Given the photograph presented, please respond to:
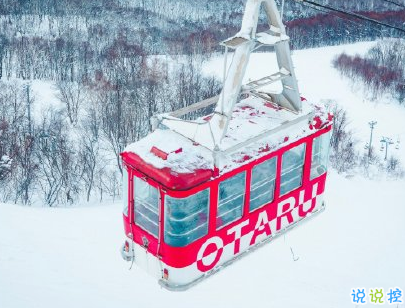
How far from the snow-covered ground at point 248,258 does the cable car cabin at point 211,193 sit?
5.39 meters

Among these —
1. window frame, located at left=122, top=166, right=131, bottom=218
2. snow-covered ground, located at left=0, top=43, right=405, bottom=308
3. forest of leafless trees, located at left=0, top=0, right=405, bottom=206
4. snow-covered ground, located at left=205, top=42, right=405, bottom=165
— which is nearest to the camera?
window frame, located at left=122, top=166, right=131, bottom=218

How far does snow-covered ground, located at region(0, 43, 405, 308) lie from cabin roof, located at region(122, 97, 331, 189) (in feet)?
21.7

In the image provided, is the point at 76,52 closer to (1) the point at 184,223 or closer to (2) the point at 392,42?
(2) the point at 392,42

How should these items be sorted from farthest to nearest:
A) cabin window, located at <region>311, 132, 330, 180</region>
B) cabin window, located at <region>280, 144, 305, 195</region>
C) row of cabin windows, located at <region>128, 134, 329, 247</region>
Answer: cabin window, located at <region>311, 132, 330, 180</region> < cabin window, located at <region>280, 144, 305, 195</region> < row of cabin windows, located at <region>128, 134, 329, 247</region>

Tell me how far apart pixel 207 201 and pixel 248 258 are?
8783 millimetres

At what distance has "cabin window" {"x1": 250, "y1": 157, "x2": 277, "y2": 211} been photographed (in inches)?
464

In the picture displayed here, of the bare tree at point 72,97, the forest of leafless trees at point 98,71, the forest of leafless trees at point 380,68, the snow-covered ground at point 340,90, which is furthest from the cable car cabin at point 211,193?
the forest of leafless trees at point 380,68

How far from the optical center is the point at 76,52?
59000 mm

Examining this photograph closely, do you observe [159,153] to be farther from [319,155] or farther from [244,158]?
[319,155]

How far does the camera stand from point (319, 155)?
1337 centimetres

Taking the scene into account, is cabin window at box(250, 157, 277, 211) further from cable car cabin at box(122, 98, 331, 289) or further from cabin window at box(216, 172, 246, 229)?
cabin window at box(216, 172, 246, 229)

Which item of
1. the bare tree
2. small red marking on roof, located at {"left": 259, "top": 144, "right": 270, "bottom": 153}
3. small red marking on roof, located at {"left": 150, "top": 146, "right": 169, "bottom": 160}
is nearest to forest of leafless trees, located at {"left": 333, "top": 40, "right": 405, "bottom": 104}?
the bare tree

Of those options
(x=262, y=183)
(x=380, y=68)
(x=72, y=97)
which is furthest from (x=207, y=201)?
(x=380, y=68)

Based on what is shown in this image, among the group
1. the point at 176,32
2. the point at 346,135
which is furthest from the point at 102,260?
the point at 176,32
